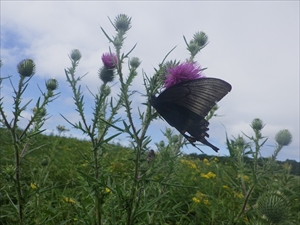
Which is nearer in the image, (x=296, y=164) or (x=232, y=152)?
(x=232, y=152)

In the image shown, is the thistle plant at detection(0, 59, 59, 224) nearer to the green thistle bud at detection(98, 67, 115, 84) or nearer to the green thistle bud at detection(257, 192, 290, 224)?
the green thistle bud at detection(98, 67, 115, 84)

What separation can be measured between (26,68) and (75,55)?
2.28ft

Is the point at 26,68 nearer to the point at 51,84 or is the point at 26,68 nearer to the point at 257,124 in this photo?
the point at 51,84

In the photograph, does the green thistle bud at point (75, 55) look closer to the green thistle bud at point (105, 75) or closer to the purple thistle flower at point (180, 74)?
the green thistle bud at point (105, 75)

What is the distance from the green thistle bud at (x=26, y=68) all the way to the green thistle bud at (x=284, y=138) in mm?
2597

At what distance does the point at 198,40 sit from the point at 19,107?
1824 mm

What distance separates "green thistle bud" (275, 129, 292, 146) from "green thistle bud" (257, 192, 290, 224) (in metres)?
0.94

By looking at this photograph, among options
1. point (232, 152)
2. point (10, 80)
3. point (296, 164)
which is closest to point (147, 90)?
point (232, 152)

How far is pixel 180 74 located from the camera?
2469mm

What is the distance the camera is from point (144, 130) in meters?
2.24

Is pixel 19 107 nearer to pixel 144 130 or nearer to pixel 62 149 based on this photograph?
pixel 144 130

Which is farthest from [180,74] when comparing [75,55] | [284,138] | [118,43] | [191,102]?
[284,138]

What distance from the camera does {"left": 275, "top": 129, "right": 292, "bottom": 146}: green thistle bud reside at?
148 inches

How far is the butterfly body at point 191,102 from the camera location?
2.25m
